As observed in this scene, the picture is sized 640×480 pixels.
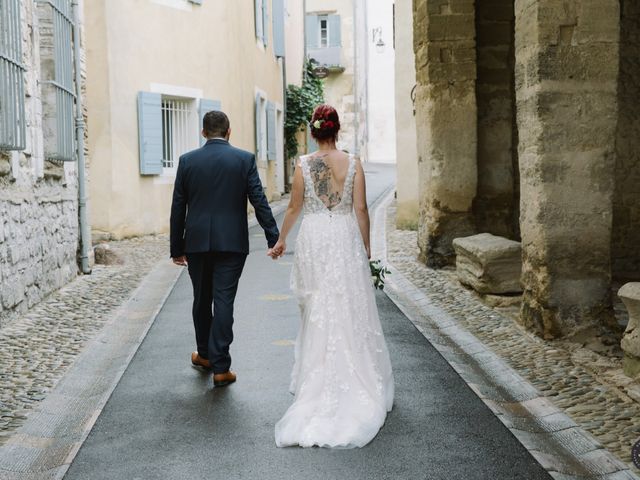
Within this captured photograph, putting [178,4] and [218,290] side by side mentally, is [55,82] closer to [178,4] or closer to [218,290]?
[218,290]

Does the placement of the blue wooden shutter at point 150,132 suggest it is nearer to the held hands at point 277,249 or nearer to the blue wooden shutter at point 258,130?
the blue wooden shutter at point 258,130

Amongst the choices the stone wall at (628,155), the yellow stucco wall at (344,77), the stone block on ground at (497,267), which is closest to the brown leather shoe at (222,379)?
the stone block on ground at (497,267)

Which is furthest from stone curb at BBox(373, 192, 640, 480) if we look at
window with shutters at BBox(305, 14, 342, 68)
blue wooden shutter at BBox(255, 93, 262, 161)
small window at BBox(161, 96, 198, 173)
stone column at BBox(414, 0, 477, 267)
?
window with shutters at BBox(305, 14, 342, 68)

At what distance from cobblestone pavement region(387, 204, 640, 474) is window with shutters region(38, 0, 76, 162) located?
4158 millimetres

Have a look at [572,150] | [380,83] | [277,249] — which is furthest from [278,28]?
[277,249]

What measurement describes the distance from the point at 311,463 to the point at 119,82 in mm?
11874

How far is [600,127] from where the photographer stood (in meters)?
6.59

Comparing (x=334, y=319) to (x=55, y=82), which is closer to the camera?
(x=334, y=319)

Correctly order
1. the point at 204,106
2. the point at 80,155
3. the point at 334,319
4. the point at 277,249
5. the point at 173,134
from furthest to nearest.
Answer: the point at 204,106 < the point at 173,134 < the point at 80,155 < the point at 277,249 < the point at 334,319

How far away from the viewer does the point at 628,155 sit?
392 inches

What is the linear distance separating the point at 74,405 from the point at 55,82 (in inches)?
198

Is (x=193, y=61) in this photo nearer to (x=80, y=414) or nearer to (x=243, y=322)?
(x=243, y=322)

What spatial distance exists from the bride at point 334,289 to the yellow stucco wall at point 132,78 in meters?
10.2

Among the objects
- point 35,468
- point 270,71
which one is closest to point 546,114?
point 35,468
